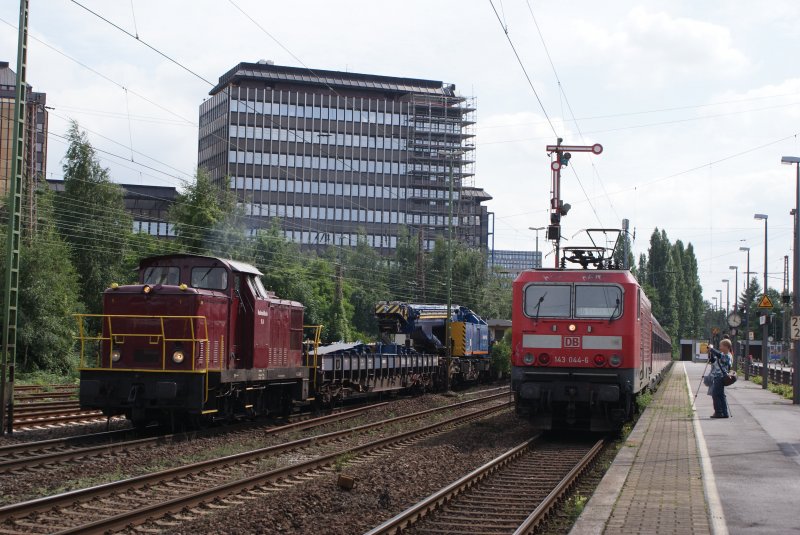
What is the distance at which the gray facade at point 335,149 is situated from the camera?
108062 mm

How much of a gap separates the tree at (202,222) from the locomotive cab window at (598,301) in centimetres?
3672

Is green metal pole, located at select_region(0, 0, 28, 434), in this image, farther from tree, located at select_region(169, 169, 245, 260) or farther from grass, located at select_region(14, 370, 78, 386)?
tree, located at select_region(169, 169, 245, 260)

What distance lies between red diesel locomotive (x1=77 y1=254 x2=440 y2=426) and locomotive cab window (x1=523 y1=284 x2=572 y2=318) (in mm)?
5428

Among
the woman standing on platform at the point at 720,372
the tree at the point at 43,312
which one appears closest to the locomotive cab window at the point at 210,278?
the woman standing on platform at the point at 720,372

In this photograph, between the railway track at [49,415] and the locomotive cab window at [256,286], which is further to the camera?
the railway track at [49,415]

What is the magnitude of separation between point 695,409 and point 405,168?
97.2 m

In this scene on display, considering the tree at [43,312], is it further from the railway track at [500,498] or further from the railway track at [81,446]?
the railway track at [500,498]

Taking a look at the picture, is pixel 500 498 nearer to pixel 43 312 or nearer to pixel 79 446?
pixel 79 446

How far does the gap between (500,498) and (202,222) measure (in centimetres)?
4475

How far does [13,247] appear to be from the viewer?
55.3 ft

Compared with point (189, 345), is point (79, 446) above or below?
below

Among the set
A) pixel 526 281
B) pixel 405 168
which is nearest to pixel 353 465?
pixel 526 281

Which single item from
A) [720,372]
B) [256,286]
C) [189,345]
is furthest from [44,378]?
[720,372]

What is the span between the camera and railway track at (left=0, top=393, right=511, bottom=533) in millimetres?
9188
